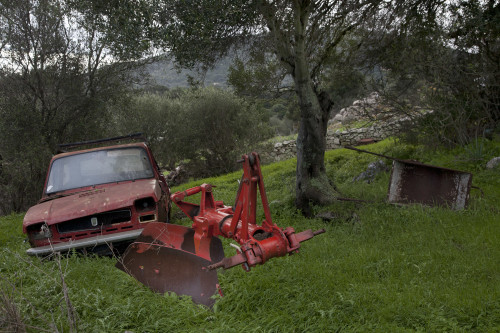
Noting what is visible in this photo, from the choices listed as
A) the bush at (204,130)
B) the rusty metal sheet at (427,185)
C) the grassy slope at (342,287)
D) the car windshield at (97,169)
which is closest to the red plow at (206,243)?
the grassy slope at (342,287)

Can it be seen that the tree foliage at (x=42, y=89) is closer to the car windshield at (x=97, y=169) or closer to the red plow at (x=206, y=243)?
the car windshield at (x=97, y=169)

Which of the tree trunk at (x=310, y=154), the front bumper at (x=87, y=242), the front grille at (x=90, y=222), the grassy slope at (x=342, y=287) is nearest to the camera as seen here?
the grassy slope at (x=342, y=287)

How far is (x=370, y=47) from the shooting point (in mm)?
9945

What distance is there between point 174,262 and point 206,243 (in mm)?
387

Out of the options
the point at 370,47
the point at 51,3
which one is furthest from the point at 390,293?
the point at 51,3

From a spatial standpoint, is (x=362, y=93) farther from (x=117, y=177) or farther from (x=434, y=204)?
(x=117, y=177)

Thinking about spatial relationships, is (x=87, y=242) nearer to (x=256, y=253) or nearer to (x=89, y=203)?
(x=89, y=203)

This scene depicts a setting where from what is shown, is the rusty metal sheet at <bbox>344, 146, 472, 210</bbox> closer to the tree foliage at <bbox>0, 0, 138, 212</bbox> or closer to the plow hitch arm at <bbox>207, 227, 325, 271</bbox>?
the plow hitch arm at <bbox>207, 227, 325, 271</bbox>

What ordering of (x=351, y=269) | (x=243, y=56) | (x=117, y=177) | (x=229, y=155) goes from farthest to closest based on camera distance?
(x=229, y=155), (x=243, y=56), (x=117, y=177), (x=351, y=269)

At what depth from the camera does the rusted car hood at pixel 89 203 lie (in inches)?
200

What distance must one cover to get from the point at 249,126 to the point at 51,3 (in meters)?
10.4

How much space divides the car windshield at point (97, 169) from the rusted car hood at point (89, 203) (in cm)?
49

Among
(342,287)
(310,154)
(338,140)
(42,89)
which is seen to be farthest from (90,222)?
(338,140)

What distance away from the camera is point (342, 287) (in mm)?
3760
